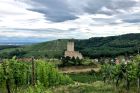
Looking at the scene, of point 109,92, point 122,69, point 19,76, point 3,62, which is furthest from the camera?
point 122,69

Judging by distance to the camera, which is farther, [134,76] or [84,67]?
[84,67]

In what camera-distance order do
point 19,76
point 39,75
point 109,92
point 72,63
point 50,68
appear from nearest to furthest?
point 19,76
point 109,92
point 39,75
point 50,68
point 72,63

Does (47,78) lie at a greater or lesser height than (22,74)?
lesser

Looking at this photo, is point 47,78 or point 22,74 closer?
point 22,74

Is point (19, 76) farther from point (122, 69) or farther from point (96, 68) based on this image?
point (96, 68)

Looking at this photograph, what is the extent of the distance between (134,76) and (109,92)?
5.79 meters

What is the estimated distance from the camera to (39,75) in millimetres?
59406

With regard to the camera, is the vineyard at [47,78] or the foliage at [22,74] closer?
the foliage at [22,74]

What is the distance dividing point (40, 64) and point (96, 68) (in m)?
66.3

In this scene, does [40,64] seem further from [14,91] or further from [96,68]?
[96,68]

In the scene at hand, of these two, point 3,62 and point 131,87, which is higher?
point 3,62

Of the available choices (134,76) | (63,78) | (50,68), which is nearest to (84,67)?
(63,78)

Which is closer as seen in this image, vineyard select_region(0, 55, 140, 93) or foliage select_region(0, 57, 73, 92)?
foliage select_region(0, 57, 73, 92)

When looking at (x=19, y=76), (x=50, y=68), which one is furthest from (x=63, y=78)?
(x=19, y=76)
